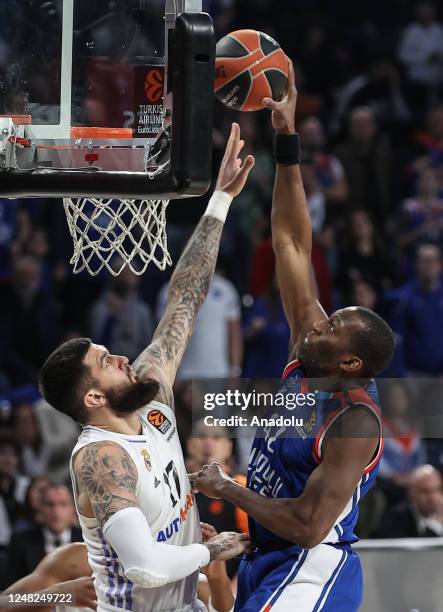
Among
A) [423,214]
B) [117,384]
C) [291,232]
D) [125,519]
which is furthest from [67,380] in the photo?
[423,214]

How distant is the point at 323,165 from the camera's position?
9.44 m

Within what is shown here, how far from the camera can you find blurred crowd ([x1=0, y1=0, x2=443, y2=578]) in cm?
660

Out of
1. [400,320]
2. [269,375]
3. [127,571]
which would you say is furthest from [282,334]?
[127,571]

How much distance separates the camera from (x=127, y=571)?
12.0ft

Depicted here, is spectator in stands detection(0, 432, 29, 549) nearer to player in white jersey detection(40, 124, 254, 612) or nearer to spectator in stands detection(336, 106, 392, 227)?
player in white jersey detection(40, 124, 254, 612)

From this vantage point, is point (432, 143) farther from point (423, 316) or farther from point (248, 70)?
point (248, 70)

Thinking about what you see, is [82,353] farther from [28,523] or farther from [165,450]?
[28,523]

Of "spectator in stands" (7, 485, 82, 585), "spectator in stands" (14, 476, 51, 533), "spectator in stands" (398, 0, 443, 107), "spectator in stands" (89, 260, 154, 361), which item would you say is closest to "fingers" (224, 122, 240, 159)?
"spectator in stands" (7, 485, 82, 585)

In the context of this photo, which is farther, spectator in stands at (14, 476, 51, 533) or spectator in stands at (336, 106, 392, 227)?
spectator in stands at (336, 106, 392, 227)

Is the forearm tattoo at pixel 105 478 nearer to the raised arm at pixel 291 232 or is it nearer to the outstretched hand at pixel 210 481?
the outstretched hand at pixel 210 481

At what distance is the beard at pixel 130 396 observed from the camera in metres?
3.98

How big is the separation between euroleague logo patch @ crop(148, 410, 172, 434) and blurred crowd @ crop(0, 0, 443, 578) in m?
1.20

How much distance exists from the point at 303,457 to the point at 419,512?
2688mm

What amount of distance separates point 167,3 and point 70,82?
0.47 metres
